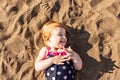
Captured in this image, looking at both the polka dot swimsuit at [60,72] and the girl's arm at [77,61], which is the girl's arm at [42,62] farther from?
the girl's arm at [77,61]

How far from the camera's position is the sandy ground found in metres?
3.78

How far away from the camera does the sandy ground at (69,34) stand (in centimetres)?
378

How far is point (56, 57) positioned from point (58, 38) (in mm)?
179

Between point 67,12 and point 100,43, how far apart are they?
46 cm

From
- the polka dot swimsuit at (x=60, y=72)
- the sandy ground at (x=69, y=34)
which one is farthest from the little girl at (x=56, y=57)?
the sandy ground at (x=69, y=34)

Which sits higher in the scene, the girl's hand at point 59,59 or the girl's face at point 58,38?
the girl's face at point 58,38

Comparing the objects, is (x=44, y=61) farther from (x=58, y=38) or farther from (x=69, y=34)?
(x=69, y=34)

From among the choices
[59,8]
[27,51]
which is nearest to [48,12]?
[59,8]

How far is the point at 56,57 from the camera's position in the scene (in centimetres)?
363

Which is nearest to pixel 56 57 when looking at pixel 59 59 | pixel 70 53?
pixel 59 59

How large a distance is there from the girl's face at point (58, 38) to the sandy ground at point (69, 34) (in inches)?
6.8

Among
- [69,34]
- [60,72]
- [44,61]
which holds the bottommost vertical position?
[60,72]

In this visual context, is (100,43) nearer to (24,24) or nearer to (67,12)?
(67,12)

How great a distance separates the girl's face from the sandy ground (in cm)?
17
